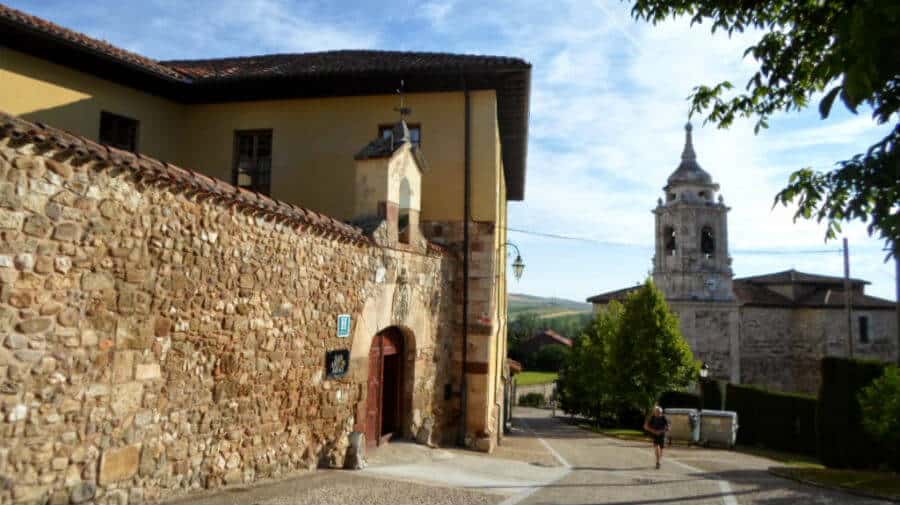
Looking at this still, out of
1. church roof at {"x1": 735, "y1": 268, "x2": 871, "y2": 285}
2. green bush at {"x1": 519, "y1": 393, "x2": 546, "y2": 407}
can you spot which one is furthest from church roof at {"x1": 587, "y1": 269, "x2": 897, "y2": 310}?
green bush at {"x1": 519, "y1": 393, "x2": 546, "y2": 407}

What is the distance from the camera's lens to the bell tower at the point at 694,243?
41781 mm

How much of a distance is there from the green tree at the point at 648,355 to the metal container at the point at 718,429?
6.13 m

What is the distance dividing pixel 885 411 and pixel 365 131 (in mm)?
13355

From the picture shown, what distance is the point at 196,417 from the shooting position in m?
6.56

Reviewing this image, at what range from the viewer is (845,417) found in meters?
17.1

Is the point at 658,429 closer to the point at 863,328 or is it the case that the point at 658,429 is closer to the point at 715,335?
the point at 715,335

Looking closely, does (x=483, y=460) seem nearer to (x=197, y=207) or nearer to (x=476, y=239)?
(x=476, y=239)

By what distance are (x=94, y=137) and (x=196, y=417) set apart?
7.59 metres

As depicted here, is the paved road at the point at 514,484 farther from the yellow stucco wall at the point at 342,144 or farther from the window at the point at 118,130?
the window at the point at 118,130

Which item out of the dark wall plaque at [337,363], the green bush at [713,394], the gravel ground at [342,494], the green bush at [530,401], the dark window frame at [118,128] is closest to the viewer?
the gravel ground at [342,494]

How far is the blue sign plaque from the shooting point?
9.16 meters

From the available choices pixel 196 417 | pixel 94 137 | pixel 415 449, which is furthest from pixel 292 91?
pixel 196 417

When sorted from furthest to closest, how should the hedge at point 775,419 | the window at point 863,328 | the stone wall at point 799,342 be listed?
the window at point 863,328 → the stone wall at point 799,342 → the hedge at point 775,419

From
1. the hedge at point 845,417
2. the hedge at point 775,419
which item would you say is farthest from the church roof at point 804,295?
the hedge at point 845,417
